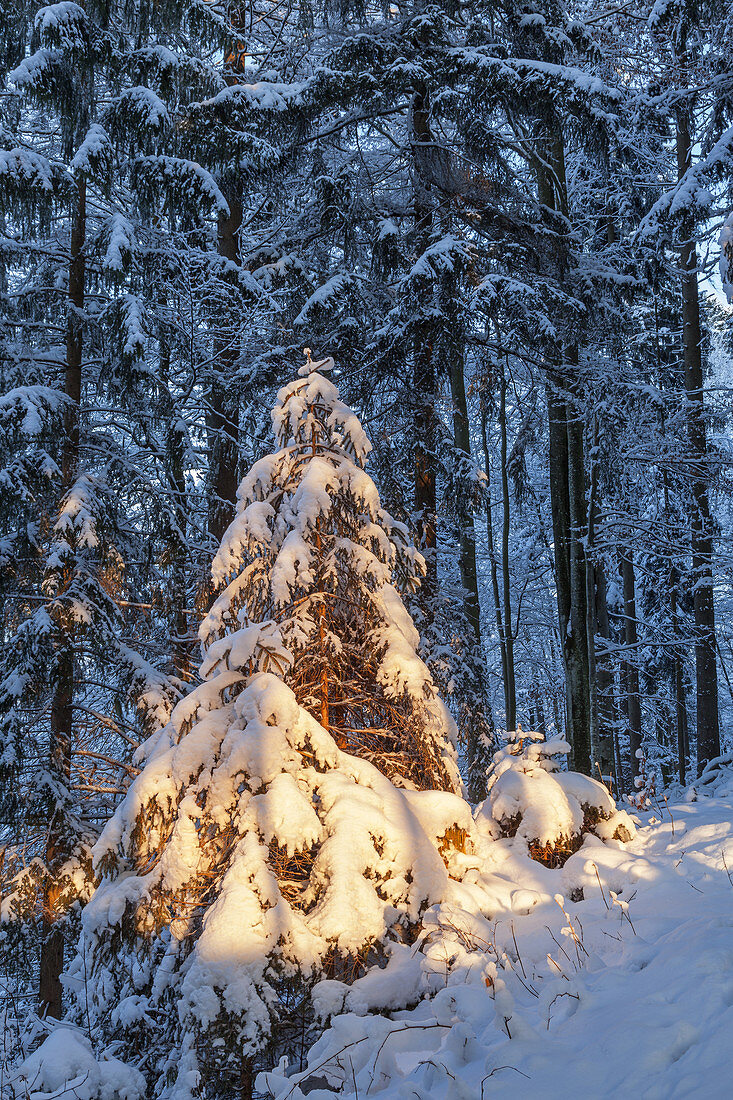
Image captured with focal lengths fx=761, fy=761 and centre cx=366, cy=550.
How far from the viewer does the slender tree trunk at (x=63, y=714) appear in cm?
729

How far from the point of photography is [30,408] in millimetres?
7703

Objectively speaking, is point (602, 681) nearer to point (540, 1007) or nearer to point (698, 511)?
point (698, 511)

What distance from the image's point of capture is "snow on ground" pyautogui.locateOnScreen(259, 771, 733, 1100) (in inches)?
102

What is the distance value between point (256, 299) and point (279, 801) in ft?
25.4

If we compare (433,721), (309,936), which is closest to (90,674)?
(433,721)

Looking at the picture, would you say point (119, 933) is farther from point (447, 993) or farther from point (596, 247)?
point (596, 247)

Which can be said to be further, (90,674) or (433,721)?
(90,674)

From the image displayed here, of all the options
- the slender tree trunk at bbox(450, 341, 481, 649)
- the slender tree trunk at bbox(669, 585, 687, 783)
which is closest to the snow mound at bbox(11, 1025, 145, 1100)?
the slender tree trunk at bbox(450, 341, 481, 649)

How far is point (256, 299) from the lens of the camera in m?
9.90

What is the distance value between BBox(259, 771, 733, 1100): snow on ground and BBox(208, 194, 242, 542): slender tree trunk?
6495 millimetres

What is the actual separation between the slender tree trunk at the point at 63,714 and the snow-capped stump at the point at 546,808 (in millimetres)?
4236

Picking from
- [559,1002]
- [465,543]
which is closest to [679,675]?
[465,543]

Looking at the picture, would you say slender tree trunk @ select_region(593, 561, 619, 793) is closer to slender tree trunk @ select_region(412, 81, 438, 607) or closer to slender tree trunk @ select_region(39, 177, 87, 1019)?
slender tree trunk @ select_region(412, 81, 438, 607)

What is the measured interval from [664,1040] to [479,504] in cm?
769
